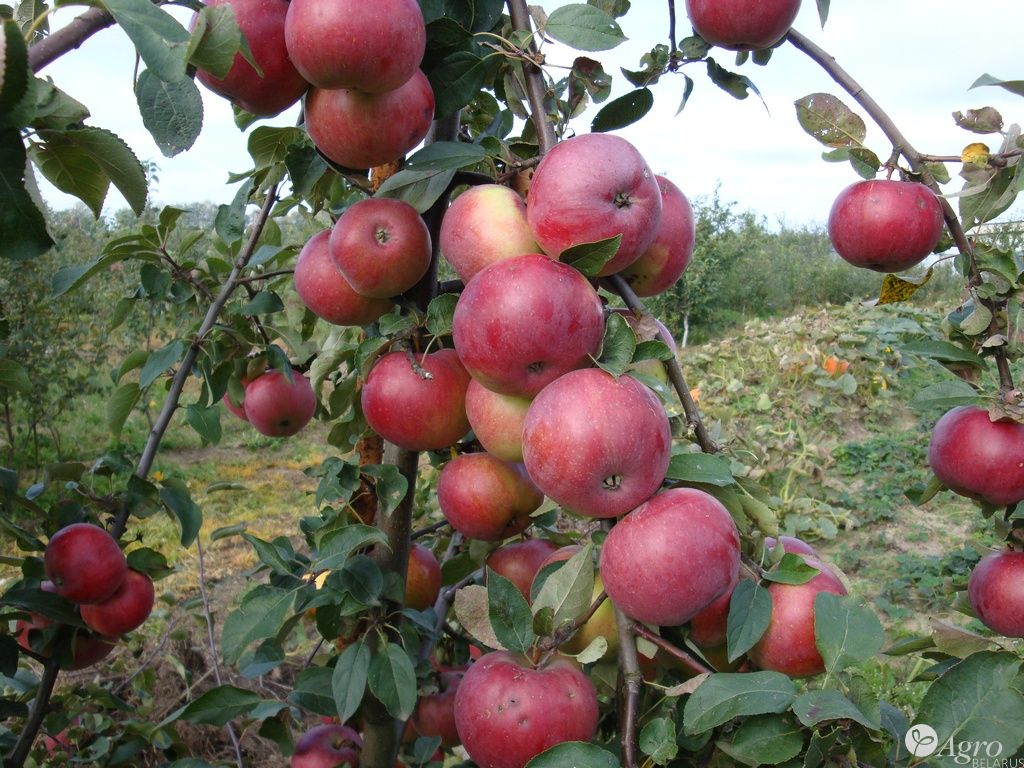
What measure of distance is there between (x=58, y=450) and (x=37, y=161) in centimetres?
534

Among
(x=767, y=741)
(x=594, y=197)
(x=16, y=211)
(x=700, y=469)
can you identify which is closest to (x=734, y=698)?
(x=767, y=741)

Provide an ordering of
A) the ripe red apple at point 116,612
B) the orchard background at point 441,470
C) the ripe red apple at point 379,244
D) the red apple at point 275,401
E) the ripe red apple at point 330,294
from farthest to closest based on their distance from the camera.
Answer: the red apple at point 275,401 → the ripe red apple at point 116,612 → the ripe red apple at point 330,294 → the ripe red apple at point 379,244 → the orchard background at point 441,470

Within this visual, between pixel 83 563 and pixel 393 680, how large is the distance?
0.47m

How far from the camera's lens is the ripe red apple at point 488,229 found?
77 cm

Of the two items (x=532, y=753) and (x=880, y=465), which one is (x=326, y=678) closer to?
(x=532, y=753)

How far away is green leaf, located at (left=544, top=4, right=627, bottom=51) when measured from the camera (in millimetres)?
759

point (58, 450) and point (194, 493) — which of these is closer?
point (194, 493)

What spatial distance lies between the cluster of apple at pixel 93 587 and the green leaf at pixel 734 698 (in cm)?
85

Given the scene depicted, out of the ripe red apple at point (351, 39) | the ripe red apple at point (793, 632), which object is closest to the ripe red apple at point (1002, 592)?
the ripe red apple at point (793, 632)

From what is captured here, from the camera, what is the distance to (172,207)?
132 centimetres

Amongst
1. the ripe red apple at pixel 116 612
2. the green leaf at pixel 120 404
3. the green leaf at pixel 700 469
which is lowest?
the ripe red apple at pixel 116 612

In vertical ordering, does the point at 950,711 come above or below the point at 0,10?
below

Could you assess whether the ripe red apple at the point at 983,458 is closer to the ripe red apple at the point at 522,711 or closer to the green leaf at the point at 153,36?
the ripe red apple at the point at 522,711

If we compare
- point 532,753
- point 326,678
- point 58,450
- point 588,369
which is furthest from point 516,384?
point 58,450
